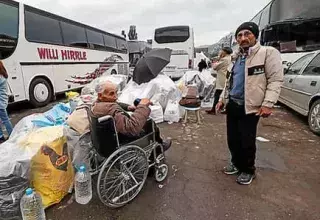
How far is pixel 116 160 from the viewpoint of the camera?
2.21 m

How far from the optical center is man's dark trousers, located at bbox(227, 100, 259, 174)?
262 centimetres

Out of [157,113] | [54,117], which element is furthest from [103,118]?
[157,113]

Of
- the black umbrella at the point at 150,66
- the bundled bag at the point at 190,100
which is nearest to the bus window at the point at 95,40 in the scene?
the black umbrella at the point at 150,66

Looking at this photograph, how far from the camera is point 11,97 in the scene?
6180 millimetres

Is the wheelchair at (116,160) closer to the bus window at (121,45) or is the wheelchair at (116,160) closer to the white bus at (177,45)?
the white bus at (177,45)

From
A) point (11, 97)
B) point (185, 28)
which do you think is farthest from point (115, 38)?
point (11, 97)

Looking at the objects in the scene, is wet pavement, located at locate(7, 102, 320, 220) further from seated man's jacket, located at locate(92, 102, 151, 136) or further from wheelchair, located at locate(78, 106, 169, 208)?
seated man's jacket, located at locate(92, 102, 151, 136)

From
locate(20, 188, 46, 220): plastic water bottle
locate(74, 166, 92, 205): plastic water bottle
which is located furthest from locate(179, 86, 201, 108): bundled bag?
locate(20, 188, 46, 220): plastic water bottle

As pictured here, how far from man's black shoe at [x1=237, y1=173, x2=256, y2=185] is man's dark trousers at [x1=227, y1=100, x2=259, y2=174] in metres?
0.04

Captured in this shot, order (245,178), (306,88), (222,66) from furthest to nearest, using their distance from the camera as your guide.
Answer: (222,66) → (306,88) → (245,178)

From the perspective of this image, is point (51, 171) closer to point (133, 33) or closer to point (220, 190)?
point (220, 190)

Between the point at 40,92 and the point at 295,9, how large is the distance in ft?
25.8

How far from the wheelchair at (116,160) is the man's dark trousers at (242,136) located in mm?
884

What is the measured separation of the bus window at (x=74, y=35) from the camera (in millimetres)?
8445
